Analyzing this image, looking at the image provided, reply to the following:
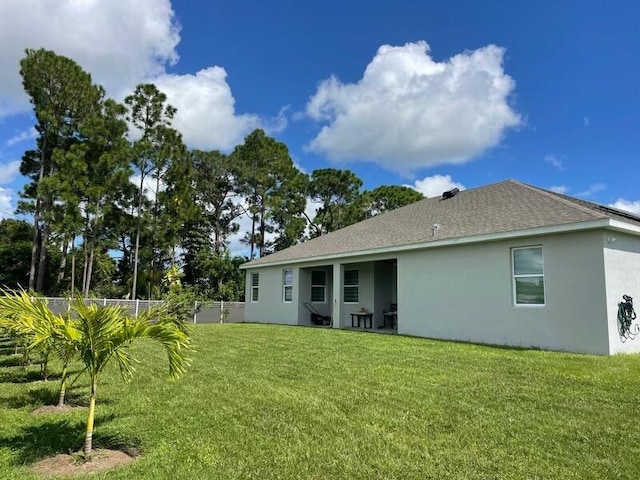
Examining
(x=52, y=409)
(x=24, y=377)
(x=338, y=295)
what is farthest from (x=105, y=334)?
(x=338, y=295)

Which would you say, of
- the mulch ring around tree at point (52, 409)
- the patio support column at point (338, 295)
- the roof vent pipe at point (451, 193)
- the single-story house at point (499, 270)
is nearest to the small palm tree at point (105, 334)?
the mulch ring around tree at point (52, 409)

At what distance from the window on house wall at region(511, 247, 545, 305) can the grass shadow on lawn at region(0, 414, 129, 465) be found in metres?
9.38

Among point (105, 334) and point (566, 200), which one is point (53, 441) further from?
point (566, 200)

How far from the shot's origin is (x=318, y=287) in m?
20.2

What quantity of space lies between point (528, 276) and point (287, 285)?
11566 millimetres

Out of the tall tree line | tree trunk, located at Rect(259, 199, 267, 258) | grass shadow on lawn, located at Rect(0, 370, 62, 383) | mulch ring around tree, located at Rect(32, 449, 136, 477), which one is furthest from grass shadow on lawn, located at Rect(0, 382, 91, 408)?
tree trunk, located at Rect(259, 199, 267, 258)

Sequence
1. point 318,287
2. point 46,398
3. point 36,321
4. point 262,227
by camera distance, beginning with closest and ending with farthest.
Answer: point 36,321 < point 46,398 < point 318,287 < point 262,227

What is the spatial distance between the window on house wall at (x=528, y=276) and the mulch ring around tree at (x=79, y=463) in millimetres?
9541

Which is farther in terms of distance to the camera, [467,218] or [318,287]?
[318,287]

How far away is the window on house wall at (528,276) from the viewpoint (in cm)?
1078

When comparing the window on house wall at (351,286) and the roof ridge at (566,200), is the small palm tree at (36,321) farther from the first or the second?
the window on house wall at (351,286)

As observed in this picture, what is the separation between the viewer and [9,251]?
1244 inches

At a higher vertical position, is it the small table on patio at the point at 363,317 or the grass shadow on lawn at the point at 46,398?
the small table on patio at the point at 363,317

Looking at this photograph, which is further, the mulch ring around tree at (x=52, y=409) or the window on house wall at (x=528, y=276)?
the window on house wall at (x=528, y=276)
